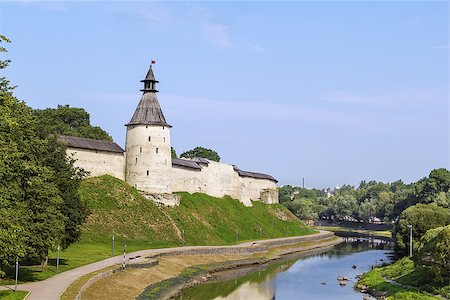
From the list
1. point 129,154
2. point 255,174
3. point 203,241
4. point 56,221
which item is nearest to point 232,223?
point 203,241

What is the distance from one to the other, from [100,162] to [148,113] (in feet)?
27.4

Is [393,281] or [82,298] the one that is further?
[393,281]

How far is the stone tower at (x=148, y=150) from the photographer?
7169 centimetres

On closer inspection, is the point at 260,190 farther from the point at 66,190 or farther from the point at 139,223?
the point at 66,190

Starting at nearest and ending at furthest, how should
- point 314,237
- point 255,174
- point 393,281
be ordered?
1. point 393,281
2. point 314,237
3. point 255,174

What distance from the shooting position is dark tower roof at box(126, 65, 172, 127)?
72.7 metres

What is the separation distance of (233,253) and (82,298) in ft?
112

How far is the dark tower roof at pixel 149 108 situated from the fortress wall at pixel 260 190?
3374 cm

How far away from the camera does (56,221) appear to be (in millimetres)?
36094

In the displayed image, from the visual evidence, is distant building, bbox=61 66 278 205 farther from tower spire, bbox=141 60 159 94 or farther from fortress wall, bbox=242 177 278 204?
fortress wall, bbox=242 177 278 204

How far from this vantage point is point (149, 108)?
73.4 metres

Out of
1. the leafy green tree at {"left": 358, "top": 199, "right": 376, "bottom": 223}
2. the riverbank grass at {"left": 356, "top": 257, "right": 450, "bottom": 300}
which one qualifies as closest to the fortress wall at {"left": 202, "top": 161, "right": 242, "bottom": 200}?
the riverbank grass at {"left": 356, "top": 257, "right": 450, "bottom": 300}

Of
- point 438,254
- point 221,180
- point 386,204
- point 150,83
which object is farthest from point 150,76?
point 386,204

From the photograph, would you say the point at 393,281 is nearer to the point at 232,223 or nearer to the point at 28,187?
the point at 28,187
